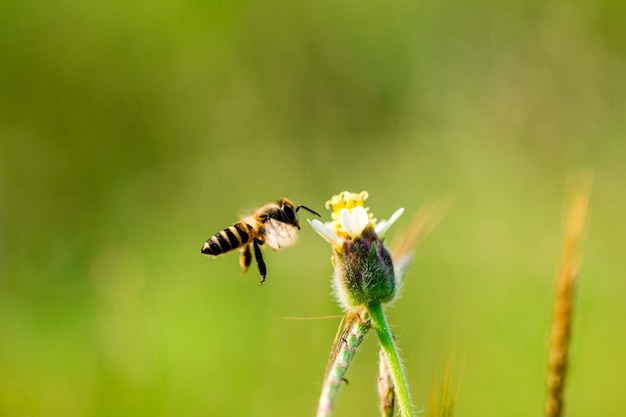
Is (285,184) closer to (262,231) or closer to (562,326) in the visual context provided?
(262,231)

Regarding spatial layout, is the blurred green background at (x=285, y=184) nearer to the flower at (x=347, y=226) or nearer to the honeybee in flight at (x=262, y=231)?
the honeybee in flight at (x=262, y=231)

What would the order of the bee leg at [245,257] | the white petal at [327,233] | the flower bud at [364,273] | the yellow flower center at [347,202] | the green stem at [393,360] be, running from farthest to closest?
the bee leg at [245,257] → the yellow flower center at [347,202] → the white petal at [327,233] → the flower bud at [364,273] → the green stem at [393,360]

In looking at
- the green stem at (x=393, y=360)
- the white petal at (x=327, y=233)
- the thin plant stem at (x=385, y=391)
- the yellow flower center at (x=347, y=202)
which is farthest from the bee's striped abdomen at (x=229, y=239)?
the thin plant stem at (x=385, y=391)

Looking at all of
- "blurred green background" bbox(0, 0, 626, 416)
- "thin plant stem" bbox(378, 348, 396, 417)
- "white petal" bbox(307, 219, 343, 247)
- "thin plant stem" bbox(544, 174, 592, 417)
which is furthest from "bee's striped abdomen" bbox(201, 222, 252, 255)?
"blurred green background" bbox(0, 0, 626, 416)

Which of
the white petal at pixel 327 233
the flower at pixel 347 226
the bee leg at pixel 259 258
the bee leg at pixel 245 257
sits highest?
the bee leg at pixel 245 257

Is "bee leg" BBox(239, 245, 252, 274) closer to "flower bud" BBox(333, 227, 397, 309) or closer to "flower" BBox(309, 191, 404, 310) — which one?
"flower" BBox(309, 191, 404, 310)

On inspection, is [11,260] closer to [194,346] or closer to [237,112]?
[194,346]

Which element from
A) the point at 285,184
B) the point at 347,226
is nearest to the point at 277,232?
the point at 347,226
